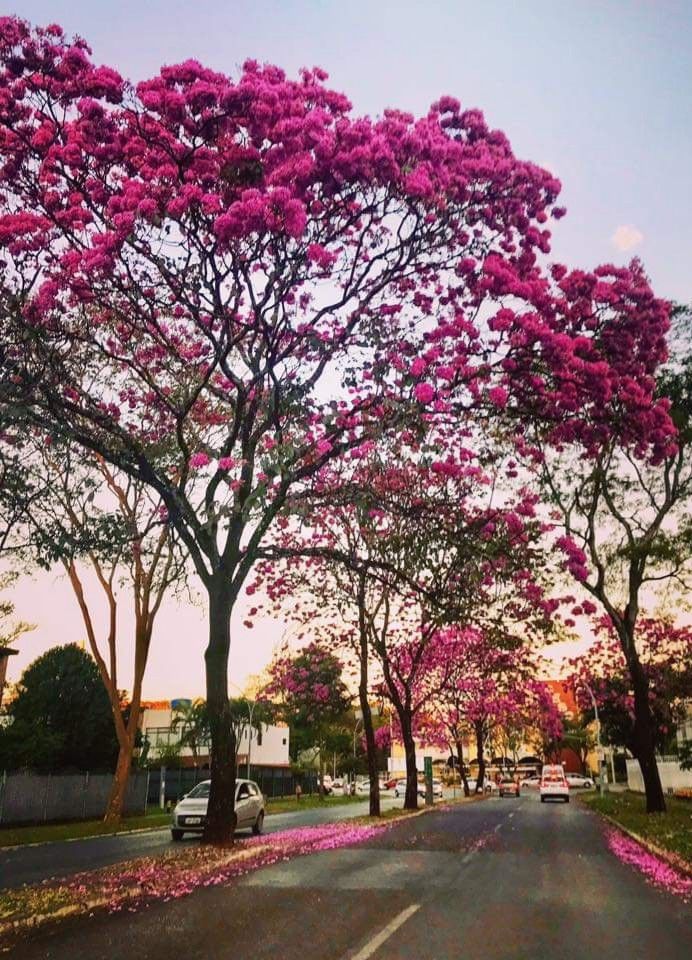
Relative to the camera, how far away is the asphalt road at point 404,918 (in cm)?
741

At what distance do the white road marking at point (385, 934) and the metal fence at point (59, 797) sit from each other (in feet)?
80.9

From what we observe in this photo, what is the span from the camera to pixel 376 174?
1204 cm

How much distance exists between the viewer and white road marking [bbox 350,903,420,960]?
719cm

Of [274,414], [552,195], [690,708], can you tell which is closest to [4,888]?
[274,414]

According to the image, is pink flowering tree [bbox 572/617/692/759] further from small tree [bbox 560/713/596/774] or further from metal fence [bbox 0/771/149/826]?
small tree [bbox 560/713/596/774]

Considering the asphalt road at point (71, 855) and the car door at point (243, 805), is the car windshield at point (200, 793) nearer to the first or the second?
the car door at point (243, 805)

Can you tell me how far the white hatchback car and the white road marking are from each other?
12013mm

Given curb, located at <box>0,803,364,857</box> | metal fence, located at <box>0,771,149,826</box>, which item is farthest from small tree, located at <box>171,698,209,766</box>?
curb, located at <box>0,803,364,857</box>

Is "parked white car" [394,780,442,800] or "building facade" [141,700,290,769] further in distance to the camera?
"building facade" [141,700,290,769]

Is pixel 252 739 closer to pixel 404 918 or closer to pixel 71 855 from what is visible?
pixel 71 855

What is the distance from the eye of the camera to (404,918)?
8930 mm

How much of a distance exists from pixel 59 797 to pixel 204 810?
13.1m

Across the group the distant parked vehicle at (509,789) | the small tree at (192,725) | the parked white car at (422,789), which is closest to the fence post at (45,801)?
the parked white car at (422,789)

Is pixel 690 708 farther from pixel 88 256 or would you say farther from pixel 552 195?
pixel 88 256
